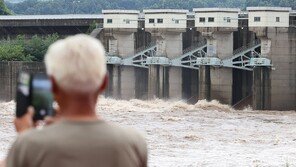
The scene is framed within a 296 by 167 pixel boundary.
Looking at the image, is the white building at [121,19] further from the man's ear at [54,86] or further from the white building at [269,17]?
the man's ear at [54,86]

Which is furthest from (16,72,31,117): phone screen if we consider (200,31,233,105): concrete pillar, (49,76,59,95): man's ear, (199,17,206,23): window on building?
(199,17,206,23): window on building

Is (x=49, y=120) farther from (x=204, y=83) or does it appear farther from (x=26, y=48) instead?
(x=26, y=48)

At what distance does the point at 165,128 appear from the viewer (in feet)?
120

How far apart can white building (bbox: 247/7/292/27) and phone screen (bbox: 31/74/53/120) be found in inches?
1836

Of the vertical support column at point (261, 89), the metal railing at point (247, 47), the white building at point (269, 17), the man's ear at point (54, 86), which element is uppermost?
the white building at point (269, 17)

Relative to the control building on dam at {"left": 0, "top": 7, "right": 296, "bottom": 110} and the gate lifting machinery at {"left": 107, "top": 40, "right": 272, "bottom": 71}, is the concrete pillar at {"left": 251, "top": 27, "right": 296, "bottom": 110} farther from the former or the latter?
the gate lifting machinery at {"left": 107, "top": 40, "right": 272, "bottom": 71}

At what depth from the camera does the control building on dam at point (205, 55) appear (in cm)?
4884

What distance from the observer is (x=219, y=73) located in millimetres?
50906

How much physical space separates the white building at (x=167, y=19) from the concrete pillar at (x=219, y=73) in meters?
2.58

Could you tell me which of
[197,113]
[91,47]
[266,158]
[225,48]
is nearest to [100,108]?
[197,113]

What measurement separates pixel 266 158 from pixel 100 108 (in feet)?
70.9

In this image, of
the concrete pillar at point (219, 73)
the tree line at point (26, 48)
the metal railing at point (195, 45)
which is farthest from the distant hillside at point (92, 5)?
the concrete pillar at point (219, 73)

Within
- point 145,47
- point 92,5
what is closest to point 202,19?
point 145,47

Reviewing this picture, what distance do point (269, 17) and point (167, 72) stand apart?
6.32 meters
